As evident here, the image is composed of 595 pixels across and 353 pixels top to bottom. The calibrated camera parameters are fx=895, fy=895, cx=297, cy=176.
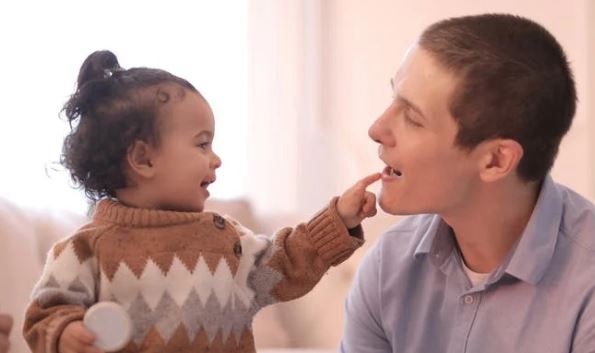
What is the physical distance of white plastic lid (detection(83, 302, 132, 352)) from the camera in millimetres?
1217

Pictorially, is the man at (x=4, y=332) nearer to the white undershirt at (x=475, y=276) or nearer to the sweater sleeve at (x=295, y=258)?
the sweater sleeve at (x=295, y=258)

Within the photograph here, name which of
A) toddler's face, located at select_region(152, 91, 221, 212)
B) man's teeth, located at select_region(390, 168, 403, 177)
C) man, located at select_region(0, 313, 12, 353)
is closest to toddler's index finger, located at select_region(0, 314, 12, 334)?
man, located at select_region(0, 313, 12, 353)

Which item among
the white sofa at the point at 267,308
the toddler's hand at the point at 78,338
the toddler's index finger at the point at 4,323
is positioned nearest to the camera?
the toddler's hand at the point at 78,338

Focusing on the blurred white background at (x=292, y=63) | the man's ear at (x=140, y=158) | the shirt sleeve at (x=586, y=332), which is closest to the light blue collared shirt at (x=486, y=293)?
the shirt sleeve at (x=586, y=332)

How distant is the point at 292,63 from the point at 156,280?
189cm

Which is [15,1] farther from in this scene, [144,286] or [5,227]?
[144,286]

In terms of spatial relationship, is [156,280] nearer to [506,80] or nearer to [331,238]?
[331,238]

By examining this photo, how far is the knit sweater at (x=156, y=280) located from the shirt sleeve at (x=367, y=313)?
0.26 meters

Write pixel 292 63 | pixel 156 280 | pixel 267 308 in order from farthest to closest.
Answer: pixel 292 63 → pixel 267 308 → pixel 156 280

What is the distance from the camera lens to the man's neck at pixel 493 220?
1506 mm

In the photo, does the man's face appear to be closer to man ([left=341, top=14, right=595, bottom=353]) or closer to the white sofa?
man ([left=341, top=14, right=595, bottom=353])

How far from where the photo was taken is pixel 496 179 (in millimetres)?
1476

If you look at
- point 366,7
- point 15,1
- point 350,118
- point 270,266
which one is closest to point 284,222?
point 350,118

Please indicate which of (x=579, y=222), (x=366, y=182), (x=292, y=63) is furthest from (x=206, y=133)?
(x=292, y=63)
